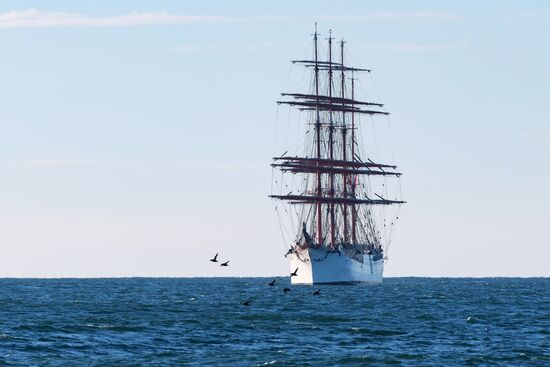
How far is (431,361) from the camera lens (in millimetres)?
59625

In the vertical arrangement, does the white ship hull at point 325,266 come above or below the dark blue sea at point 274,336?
above

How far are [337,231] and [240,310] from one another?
8671cm

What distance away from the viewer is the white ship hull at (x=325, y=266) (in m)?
174

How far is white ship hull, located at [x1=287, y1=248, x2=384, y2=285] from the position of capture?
173750 millimetres

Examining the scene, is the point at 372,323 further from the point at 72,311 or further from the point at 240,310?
the point at 72,311

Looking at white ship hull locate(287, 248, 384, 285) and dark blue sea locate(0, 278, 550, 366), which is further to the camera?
white ship hull locate(287, 248, 384, 285)

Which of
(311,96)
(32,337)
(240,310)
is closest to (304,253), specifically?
(311,96)

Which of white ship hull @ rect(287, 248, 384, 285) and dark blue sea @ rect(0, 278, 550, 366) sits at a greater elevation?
white ship hull @ rect(287, 248, 384, 285)

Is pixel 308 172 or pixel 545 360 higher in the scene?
pixel 308 172

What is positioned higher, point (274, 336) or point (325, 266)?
point (325, 266)

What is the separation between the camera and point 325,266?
570 ft

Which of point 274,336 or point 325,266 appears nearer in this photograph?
point 274,336

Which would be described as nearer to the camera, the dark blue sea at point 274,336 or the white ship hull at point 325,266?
the dark blue sea at point 274,336

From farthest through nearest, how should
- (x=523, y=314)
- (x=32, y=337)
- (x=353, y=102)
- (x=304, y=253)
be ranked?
(x=353, y=102) → (x=304, y=253) → (x=523, y=314) → (x=32, y=337)
